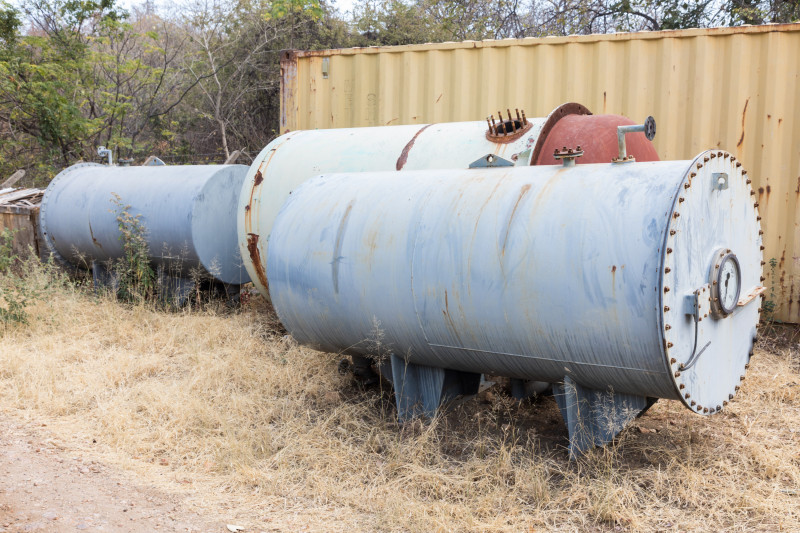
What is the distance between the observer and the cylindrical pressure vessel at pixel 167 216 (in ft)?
22.9

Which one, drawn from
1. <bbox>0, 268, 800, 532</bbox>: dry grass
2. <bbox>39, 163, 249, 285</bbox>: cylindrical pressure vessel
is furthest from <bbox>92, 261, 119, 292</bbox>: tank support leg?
<bbox>0, 268, 800, 532</bbox>: dry grass

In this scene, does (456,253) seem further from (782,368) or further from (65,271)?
(65,271)

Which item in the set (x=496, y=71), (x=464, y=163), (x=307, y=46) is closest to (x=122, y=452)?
(x=464, y=163)

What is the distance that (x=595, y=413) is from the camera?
140 inches

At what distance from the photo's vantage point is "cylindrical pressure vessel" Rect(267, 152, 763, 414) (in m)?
3.15

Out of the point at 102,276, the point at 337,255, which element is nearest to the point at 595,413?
the point at 337,255

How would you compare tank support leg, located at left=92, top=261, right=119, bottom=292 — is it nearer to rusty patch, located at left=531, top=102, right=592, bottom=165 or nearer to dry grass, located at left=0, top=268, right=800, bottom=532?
dry grass, located at left=0, top=268, right=800, bottom=532

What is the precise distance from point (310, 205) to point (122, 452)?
5.75 feet

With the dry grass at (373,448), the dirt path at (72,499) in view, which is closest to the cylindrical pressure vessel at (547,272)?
the dry grass at (373,448)

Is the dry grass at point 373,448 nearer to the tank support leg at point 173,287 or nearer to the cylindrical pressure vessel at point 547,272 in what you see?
the cylindrical pressure vessel at point 547,272

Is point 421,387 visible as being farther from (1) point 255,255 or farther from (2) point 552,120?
(1) point 255,255

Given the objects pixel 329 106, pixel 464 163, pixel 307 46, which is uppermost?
pixel 307 46

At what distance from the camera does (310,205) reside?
4.36m

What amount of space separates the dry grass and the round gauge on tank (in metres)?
0.80
